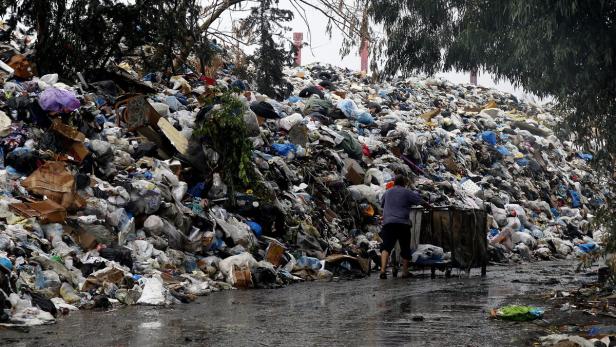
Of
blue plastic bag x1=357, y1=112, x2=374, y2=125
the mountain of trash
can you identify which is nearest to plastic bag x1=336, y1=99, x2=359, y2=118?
the mountain of trash

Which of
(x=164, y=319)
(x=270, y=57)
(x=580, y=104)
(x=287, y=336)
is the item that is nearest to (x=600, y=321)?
(x=287, y=336)

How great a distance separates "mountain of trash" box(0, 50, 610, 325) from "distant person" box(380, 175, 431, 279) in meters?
0.89

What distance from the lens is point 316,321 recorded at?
22.0ft

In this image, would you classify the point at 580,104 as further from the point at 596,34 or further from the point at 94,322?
the point at 94,322

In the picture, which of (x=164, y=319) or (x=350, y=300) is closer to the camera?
(x=164, y=319)

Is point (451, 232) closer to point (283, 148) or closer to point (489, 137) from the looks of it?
point (283, 148)

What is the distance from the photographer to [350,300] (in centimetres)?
836

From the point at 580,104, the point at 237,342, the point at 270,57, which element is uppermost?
the point at 270,57

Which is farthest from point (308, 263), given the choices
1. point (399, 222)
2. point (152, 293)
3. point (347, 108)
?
point (347, 108)

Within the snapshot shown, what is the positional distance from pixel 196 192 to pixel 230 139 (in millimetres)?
912

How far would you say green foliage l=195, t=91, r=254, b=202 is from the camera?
40.6 feet

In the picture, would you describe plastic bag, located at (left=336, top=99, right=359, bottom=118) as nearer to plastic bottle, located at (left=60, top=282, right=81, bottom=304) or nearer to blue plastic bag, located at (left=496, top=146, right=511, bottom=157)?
blue plastic bag, located at (left=496, top=146, right=511, bottom=157)

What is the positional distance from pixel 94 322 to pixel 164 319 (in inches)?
21.7

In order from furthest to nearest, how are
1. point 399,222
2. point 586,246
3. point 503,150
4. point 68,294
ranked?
point 503,150 → point 586,246 → point 399,222 → point 68,294
